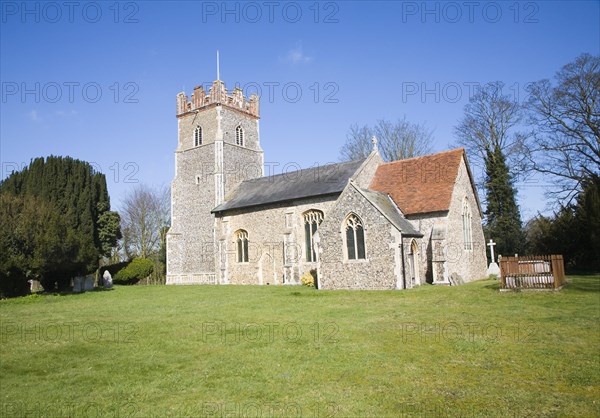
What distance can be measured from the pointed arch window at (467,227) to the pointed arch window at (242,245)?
13.6 meters

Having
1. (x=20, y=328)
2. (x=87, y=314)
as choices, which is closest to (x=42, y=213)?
(x=87, y=314)

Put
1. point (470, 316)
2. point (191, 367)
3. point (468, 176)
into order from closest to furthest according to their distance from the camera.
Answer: point (191, 367) < point (470, 316) < point (468, 176)

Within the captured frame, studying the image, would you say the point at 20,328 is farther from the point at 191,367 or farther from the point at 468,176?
the point at 468,176

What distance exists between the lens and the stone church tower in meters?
33.1

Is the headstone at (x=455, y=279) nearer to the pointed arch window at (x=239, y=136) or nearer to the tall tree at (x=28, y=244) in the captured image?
the tall tree at (x=28, y=244)

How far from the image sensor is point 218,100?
3447 centimetres

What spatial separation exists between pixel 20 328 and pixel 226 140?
2464cm

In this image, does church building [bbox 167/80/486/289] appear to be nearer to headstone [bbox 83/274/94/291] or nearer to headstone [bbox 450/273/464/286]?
headstone [bbox 450/273/464/286]

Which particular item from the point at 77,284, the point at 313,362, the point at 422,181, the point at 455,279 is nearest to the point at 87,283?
the point at 77,284

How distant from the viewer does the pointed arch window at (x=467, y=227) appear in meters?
23.9

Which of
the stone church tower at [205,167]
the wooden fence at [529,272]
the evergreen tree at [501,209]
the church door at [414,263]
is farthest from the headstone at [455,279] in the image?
the stone church tower at [205,167]

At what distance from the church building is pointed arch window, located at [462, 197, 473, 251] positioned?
0.06 m

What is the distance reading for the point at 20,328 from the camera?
445 inches

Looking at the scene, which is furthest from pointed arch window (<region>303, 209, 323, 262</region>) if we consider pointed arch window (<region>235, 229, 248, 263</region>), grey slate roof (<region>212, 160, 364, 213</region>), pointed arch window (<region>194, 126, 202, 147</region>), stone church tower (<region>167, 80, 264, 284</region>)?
pointed arch window (<region>194, 126, 202, 147</region>)
